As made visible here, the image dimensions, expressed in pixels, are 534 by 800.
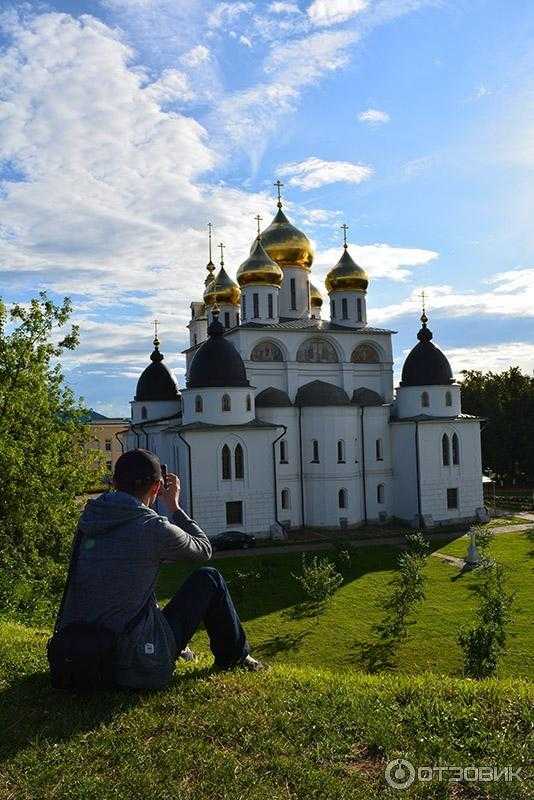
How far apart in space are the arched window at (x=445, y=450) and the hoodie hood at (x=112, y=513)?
83.4 feet

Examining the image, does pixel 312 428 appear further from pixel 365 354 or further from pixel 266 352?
pixel 365 354

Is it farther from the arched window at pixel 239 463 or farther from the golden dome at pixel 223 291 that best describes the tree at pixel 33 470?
the golden dome at pixel 223 291

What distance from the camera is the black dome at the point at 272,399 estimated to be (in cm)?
2703

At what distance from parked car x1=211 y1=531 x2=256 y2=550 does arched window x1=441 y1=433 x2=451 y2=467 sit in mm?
9397

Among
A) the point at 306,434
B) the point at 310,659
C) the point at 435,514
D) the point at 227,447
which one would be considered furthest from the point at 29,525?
the point at 435,514

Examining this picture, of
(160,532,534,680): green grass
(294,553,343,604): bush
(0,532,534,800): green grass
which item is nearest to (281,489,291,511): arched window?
(160,532,534,680): green grass

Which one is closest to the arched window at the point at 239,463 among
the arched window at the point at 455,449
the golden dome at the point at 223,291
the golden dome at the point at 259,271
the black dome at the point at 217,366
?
the black dome at the point at 217,366

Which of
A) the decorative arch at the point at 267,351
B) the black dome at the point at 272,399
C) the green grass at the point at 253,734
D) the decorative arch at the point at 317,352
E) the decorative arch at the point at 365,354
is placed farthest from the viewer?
the decorative arch at the point at 365,354

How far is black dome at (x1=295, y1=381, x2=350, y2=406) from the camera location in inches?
1069

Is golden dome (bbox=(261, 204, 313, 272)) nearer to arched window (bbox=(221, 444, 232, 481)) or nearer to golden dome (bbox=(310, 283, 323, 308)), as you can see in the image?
golden dome (bbox=(310, 283, 323, 308))

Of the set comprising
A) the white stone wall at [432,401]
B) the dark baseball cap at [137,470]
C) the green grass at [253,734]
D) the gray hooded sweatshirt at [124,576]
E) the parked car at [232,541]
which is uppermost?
the white stone wall at [432,401]

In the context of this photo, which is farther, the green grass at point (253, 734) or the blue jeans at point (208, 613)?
the blue jeans at point (208, 613)

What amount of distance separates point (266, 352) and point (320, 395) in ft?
9.48

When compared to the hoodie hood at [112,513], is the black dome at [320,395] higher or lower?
higher
